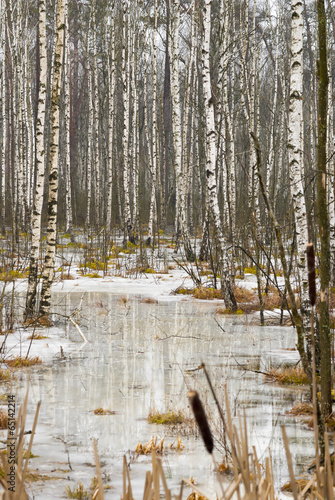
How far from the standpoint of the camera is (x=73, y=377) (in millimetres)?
4789

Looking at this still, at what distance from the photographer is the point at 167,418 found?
3629 millimetres

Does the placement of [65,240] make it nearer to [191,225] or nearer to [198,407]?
[191,225]

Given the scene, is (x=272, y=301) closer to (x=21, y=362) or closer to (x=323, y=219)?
(x=21, y=362)

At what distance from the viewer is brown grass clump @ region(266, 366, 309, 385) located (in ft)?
15.4

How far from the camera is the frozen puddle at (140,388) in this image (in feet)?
9.63

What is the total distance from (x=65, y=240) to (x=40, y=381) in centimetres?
1390

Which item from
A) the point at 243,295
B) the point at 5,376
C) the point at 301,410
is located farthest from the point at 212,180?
the point at 301,410

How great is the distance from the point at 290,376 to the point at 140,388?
136 centimetres

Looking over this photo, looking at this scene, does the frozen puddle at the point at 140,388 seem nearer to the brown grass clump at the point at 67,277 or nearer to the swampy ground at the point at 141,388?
the swampy ground at the point at 141,388

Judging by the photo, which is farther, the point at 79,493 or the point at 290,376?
the point at 290,376

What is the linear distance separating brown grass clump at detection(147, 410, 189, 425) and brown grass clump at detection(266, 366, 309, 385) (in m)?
1.37

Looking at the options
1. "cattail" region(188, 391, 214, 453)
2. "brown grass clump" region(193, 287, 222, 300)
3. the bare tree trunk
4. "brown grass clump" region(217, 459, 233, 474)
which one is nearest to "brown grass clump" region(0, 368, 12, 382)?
"brown grass clump" region(217, 459, 233, 474)

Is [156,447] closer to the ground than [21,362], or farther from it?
closer to the ground

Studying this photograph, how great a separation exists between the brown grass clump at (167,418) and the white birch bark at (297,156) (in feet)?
5.02
